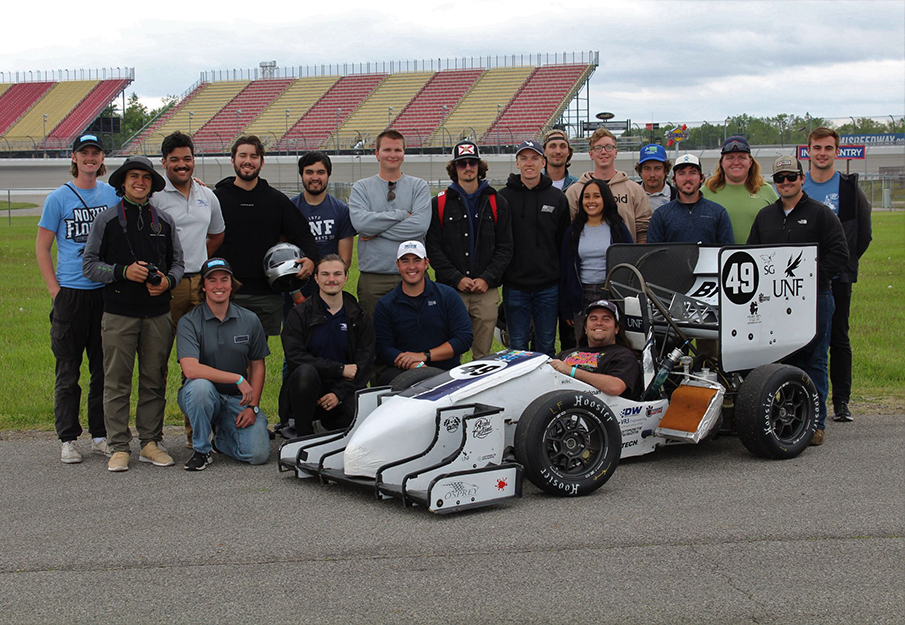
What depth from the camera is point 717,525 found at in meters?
4.98

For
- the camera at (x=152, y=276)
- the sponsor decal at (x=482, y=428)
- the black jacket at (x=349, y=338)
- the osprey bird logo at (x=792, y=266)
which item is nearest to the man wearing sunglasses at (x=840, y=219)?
the osprey bird logo at (x=792, y=266)

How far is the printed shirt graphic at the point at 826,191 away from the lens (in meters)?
7.66

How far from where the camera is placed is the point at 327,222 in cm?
778

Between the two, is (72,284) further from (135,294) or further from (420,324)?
(420,324)

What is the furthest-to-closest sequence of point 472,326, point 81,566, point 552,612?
point 472,326 → point 81,566 → point 552,612

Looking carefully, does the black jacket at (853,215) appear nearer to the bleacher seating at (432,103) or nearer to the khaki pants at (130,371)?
the khaki pants at (130,371)

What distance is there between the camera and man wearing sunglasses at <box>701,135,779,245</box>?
767 cm

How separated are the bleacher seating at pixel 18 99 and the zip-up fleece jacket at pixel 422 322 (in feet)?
242

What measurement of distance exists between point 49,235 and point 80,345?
826 millimetres

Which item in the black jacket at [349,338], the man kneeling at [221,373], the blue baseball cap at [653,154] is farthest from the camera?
the blue baseball cap at [653,154]

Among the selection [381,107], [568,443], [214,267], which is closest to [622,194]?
[568,443]

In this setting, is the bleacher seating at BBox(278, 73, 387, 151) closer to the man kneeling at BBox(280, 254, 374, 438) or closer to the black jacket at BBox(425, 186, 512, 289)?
the black jacket at BBox(425, 186, 512, 289)

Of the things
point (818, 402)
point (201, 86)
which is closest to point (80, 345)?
point (818, 402)

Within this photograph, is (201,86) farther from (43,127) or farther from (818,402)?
(818,402)
